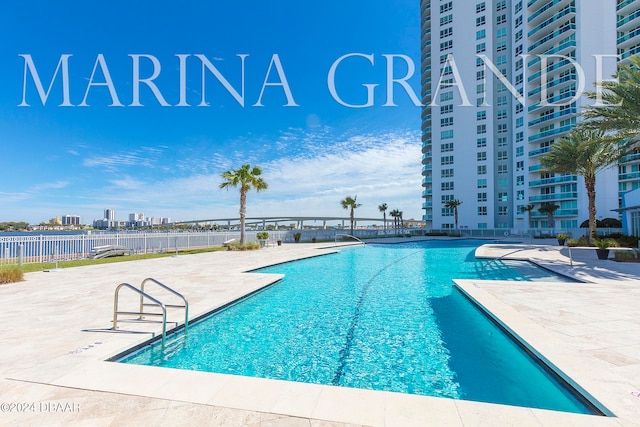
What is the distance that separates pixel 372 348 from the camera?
6.05 m

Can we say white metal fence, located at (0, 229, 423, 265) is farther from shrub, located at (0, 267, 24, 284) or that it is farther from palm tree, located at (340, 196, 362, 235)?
palm tree, located at (340, 196, 362, 235)

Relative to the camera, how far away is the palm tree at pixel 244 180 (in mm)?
25844

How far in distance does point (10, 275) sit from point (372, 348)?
1267cm

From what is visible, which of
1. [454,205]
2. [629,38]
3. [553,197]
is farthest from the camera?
[454,205]

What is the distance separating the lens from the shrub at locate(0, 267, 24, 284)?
1035 centimetres

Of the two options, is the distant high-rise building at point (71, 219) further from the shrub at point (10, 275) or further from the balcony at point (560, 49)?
the balcony at point (560, 49)

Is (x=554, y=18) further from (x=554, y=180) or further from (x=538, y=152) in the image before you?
(x=554, y=180)

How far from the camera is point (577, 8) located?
4734 centimetres

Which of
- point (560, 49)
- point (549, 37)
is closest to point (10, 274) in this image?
point (560, 49)

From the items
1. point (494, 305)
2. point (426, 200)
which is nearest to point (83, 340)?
point (494, 305)

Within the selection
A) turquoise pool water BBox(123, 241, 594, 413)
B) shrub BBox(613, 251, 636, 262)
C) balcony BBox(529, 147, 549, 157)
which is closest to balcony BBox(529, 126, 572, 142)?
balcony BBox(529, 147, 549, 157)

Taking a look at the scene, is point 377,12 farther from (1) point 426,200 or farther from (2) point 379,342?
(1) point 426,200

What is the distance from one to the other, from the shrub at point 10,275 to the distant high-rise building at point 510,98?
2259 inches

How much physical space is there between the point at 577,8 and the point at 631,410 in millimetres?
67321
